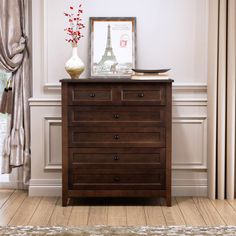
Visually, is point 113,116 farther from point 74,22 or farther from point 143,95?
point 74,22

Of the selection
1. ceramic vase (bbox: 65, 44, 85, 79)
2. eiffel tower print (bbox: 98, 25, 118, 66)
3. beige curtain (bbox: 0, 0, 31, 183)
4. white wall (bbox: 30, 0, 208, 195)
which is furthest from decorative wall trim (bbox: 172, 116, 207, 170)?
beige curtain (bbox: 0, 0, 31, 183)

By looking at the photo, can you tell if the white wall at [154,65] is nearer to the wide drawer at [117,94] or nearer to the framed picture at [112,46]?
the framed picture at [112,46]

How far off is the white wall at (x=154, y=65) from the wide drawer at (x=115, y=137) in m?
0.41

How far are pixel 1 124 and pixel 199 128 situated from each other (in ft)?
5.20

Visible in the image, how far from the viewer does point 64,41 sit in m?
4.41

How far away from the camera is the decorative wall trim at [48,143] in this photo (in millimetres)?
4434

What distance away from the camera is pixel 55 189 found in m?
4.46

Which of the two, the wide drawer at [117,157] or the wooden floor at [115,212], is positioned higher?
the wide drawer at [117,157]

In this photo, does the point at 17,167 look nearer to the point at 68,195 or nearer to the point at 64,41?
the point at 68,195

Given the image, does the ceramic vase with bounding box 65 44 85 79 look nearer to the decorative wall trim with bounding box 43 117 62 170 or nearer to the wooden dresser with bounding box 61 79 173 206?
the wooden dresser with bounding box 61 79 173 206

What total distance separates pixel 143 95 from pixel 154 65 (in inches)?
18.0

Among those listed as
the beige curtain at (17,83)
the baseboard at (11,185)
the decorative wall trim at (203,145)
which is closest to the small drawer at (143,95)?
the decorative wall trim at (203,145)

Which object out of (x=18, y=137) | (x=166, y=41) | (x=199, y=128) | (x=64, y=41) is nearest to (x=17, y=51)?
(x=64, y=41)

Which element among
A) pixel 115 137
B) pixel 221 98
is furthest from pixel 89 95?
pixel 221 98
